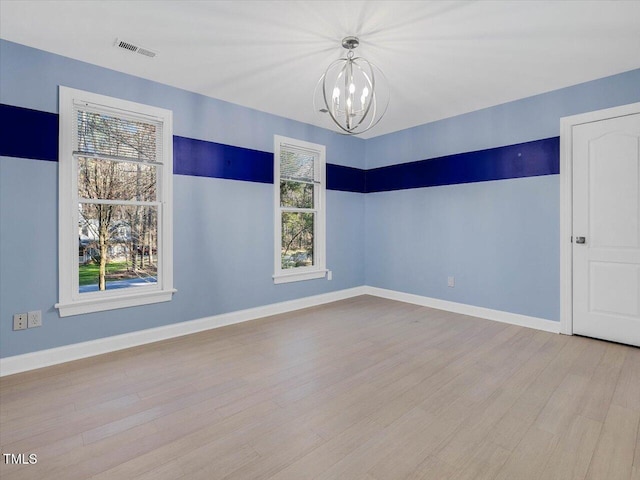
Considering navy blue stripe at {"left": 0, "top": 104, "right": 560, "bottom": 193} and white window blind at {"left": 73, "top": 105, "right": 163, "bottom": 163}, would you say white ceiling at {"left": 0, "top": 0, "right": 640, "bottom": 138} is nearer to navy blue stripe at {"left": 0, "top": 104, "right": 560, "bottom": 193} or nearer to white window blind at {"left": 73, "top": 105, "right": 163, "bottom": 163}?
white window blind at {"left": 73, "top": 105, "right": 163, "bottom": 163}

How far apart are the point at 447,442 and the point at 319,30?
2858mm

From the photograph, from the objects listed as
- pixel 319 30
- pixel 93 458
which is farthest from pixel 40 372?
pixel 319 30

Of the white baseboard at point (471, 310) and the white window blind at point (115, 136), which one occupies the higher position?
the white window blind at point (115, 136)

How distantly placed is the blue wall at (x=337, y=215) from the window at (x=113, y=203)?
3.7 inches

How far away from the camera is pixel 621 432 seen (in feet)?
6.10

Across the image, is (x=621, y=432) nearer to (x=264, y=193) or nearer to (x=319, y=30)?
(x=319, y=30)

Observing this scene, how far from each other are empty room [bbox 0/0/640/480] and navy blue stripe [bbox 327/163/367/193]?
0.22m

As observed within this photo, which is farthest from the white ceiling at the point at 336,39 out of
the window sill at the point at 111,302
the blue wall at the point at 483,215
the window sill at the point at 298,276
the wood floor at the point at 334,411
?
Answer: the wood floor at the point at 334,411

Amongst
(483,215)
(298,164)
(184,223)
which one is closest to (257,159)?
(298,164)

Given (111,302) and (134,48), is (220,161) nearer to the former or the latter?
(134,48)

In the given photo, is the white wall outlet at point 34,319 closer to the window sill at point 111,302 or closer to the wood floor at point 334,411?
the window sill at point 111,302

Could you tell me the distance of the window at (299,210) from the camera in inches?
171

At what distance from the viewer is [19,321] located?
2646 mm

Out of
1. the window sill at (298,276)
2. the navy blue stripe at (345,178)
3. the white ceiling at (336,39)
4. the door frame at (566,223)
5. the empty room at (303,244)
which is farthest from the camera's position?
the navy blue stripe at (345,178)
